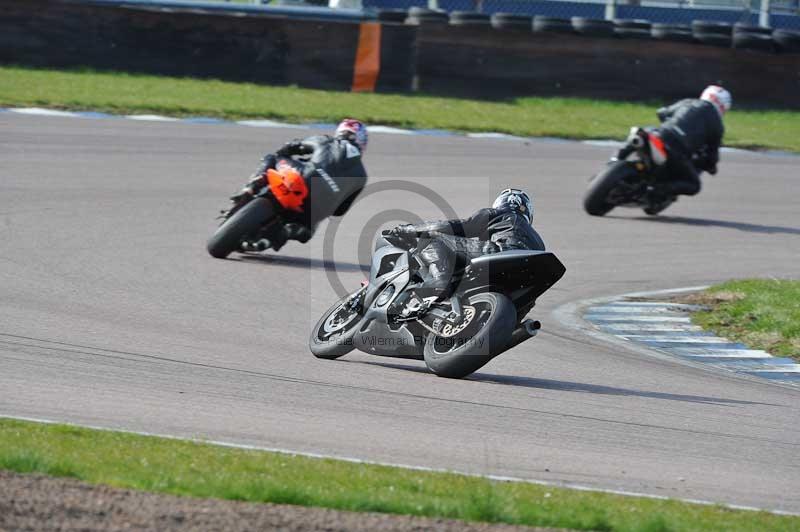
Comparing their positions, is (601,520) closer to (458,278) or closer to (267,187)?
(458,278)

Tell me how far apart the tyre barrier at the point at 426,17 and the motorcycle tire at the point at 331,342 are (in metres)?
15.2

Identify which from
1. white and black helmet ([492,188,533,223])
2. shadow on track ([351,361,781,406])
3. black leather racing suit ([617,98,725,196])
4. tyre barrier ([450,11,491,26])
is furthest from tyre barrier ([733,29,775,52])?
white and black helmet ([492,188,533,223])

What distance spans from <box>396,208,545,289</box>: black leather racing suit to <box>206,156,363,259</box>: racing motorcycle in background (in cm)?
366

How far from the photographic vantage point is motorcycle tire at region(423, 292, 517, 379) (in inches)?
283

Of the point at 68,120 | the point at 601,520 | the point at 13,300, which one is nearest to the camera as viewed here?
the point at 601,520

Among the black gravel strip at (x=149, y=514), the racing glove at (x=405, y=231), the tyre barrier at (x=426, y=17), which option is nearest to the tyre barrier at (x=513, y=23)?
the tyre barrier at (x=426, y=17)

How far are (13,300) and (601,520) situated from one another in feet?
16.7

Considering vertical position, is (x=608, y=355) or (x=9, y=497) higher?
(x=9, y=497)

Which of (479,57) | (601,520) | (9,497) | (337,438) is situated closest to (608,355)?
(337,438)

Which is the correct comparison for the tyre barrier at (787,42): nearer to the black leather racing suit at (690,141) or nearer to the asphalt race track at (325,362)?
the asphalt race track at (325,362)

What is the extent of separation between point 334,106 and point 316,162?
9243 mm

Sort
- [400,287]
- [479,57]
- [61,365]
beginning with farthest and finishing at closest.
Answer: [479,57]
[400,287]
[61,365]

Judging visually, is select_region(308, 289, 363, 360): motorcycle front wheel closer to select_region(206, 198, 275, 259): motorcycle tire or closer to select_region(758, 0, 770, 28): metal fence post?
select_region(206, 198, 275, 259): motorcycle tire

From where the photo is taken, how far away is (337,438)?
20.5ft
